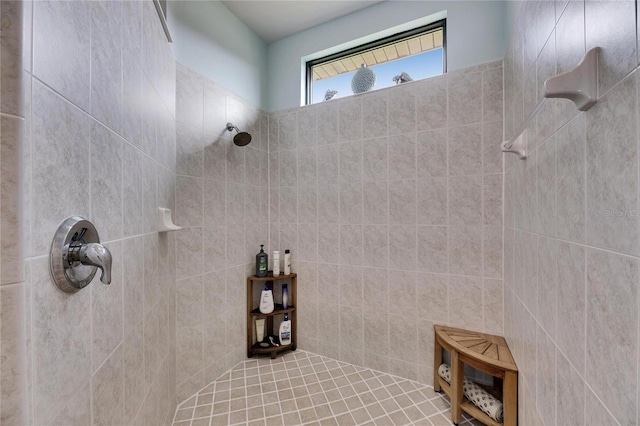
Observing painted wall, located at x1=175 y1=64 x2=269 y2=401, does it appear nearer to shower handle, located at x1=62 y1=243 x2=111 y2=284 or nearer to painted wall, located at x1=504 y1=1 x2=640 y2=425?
shower handle, located at x1=62 y1=243 x2=111 y2=284

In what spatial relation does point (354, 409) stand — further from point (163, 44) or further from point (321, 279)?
point (163, 44)

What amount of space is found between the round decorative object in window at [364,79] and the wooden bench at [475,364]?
1586 mm

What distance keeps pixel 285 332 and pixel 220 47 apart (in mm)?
1989

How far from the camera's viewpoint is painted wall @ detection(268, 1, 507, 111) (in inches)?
56.4

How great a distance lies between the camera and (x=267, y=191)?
6.69 ft

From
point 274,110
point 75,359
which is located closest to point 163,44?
point 274,110

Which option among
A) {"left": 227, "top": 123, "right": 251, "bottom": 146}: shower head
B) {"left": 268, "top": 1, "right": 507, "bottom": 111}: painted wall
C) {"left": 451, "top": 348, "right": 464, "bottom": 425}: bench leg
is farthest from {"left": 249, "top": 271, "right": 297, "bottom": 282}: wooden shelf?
{"left": 268, "top": 1, "right": 507, "bottom": 111}: painted wall

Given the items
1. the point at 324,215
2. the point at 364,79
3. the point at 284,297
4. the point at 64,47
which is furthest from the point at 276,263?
the point at 64,47

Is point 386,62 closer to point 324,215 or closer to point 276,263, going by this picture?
point 324,215

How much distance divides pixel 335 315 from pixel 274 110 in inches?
63.7

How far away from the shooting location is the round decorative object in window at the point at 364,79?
1790 mm

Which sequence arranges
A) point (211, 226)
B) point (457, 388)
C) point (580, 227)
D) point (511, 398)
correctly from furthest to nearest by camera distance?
point (211, 226) < point (457, 388) < point (511, 398) < point (580, 227)

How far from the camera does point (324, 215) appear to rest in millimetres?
1864

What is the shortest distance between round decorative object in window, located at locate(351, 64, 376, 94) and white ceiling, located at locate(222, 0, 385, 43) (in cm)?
40
